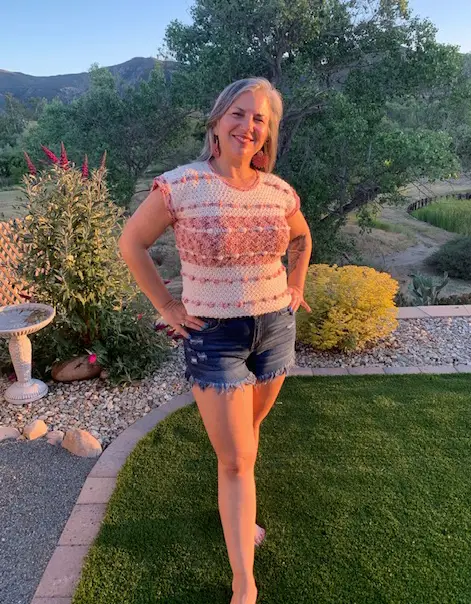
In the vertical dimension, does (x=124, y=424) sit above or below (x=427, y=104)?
below

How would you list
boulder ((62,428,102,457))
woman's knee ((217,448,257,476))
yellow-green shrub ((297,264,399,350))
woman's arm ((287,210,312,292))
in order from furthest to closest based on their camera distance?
yellow-green shrub ((297,264,399,350)), boulder ((62,428,102,457)), woman's arm ((287,210,312,292)), woman's knee ((217,448,257,476))

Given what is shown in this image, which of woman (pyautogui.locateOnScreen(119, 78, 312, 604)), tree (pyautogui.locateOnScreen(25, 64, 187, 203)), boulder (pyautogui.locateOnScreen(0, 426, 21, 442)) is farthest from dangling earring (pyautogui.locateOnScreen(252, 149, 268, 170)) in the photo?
tree (pyautogui.locateOnScreen(25, 64, 187, 203))

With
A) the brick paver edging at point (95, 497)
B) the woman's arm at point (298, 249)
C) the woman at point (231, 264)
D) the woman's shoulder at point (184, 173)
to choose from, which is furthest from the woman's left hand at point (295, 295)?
the brick paver edging at point (95, 497)

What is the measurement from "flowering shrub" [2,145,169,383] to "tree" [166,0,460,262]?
482 cm

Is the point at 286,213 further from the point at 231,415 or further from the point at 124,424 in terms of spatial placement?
the point at 124,424

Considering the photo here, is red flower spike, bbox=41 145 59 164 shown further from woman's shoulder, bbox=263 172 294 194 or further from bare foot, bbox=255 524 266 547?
bare foot, bbox=255 524 266 547

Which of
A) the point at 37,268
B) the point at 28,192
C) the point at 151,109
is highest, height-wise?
the point at 151,109

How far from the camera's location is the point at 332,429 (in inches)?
118

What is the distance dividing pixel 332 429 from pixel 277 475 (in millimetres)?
592

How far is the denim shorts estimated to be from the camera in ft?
4.97

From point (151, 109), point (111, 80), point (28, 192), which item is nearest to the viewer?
point (28, 192)

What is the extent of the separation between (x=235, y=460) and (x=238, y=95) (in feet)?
3.85

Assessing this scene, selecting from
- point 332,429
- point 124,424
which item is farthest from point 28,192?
point 332,429

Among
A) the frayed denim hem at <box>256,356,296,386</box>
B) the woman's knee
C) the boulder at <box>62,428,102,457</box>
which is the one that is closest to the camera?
the woman's knee
